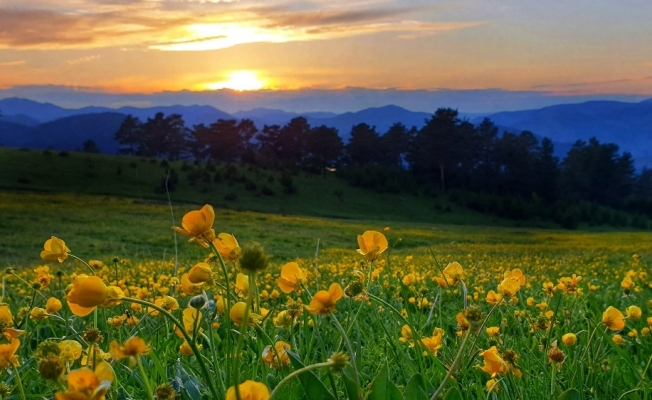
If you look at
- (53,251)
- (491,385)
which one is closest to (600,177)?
(491,385)

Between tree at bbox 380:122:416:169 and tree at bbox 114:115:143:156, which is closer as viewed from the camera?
tree at bbox 380:122:416:169

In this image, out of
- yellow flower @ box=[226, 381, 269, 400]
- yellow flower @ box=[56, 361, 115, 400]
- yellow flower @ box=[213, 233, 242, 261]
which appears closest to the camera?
yellow flower @ box=[56, 361, 115, 400]

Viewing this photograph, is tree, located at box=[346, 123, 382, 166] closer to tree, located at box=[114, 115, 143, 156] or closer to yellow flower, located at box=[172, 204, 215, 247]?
tree, located at box=[114, 115, 143, 156]

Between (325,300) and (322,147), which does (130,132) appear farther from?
(325,300)

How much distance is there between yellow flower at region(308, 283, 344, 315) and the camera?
46.1 inches

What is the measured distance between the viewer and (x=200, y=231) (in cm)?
133

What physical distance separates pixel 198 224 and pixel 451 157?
244 ft

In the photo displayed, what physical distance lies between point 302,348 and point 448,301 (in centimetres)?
250

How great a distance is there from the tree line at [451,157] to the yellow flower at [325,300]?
218 ft

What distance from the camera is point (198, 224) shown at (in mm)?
1315

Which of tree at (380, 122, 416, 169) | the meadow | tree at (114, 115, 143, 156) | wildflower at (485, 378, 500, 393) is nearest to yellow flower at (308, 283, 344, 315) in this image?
the meadow

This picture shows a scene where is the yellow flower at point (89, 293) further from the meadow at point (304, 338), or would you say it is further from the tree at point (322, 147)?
Answer: the tree at point (322, 147)

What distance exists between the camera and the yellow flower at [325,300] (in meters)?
1.17

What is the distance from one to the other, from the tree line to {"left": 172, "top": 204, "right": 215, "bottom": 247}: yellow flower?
66.3 metres
